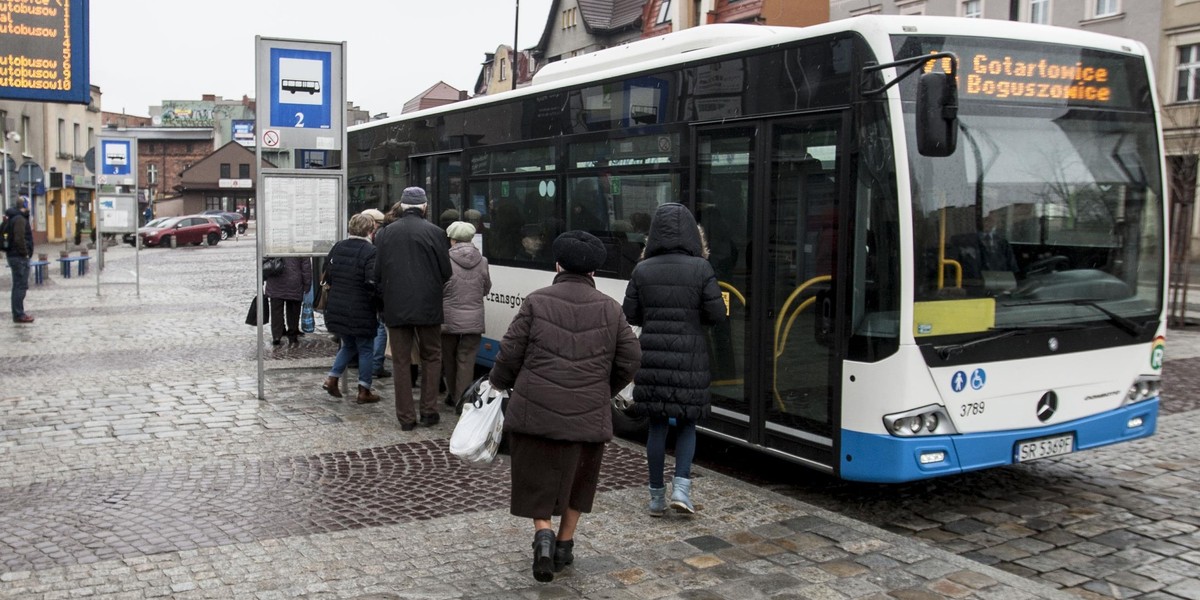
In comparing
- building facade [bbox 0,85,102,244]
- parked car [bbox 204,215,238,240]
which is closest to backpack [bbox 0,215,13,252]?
building facade [bbox 0,85,102,244]

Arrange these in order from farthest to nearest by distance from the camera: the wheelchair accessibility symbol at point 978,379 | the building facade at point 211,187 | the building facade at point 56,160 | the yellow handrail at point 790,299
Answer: the building facade at point 211,187
the building facade at point 56,160
the yellow handrail at point 790,299
the wheelchair accessibility symbol at point 978,379

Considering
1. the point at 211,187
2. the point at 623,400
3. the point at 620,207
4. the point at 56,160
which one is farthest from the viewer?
the point at 211,187

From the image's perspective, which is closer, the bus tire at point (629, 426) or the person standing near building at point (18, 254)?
the bus tire at point (629, 426)

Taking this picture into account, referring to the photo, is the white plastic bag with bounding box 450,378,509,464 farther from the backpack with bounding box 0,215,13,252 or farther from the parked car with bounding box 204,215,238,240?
the parked car with bounding box 204,215,238,240

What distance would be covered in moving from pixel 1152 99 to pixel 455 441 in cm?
477

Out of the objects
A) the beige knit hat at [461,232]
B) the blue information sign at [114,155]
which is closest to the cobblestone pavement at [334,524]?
the beige knit hat at [461,232]

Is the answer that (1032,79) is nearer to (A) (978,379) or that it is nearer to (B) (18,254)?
(A) (978,379)

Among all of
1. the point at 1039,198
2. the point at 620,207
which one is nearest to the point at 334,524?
the point at 620,207

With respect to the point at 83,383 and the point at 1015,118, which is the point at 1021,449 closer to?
the point at 1015,118

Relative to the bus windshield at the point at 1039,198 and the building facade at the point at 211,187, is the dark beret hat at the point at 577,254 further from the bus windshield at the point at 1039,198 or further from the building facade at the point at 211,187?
the building facade at the point at 211,187

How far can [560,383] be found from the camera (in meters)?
5.19

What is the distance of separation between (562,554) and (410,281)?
392 centimetres

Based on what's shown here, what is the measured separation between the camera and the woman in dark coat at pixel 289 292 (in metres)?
13.6

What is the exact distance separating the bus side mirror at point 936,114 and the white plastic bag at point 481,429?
8.37 feet
